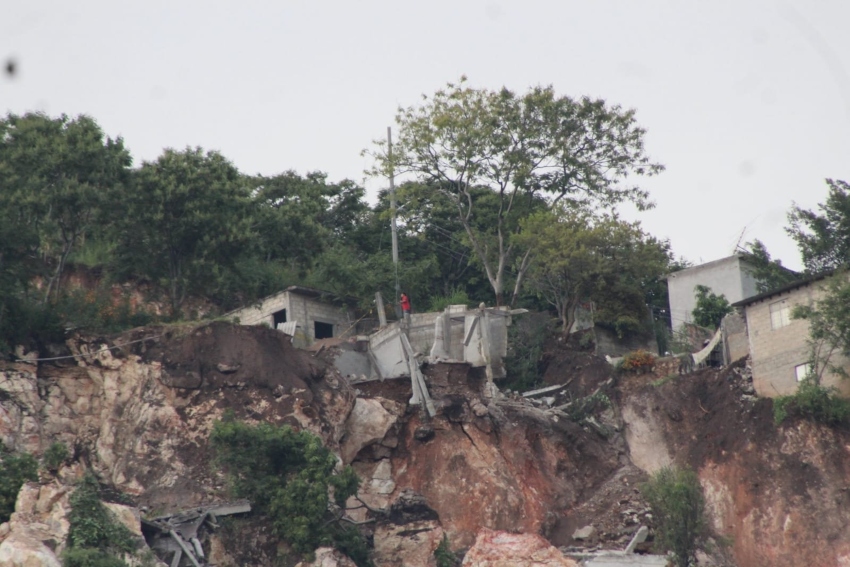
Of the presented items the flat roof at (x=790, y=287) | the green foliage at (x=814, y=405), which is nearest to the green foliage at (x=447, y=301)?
the flat roof at (x=790, y=287)

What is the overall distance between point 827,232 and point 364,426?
15683 millimetres

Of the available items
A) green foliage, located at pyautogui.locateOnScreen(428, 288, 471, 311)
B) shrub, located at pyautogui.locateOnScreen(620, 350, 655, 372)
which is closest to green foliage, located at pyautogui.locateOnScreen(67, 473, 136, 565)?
shrub, located at pyautogui.locateOnScreen(620, 350, 655, 372)

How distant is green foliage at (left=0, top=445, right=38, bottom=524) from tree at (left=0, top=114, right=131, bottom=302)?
717cm

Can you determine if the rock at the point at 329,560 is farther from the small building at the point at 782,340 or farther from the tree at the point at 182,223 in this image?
the small building at the point at 782,340

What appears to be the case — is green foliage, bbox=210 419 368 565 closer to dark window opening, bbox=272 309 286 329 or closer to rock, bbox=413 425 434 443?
rock, bbox=413 425 434 443

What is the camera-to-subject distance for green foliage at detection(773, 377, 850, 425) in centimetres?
4156

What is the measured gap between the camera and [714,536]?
137ft

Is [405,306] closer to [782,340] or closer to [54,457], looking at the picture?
[782,340]

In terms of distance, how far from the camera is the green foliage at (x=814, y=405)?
136 feet

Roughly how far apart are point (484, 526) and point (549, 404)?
18.1ft

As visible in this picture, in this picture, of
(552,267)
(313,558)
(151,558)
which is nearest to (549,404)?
(552,267)

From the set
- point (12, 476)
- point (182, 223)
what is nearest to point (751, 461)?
point (182, 223)

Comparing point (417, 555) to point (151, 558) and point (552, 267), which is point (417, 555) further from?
point (552, 267)

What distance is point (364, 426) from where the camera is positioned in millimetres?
44281
